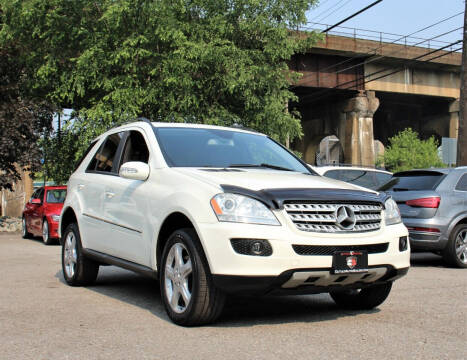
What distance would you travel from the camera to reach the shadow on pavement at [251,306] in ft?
17.7

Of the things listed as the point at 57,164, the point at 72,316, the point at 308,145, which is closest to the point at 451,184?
the point at 72,316

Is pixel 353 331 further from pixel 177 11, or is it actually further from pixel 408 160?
pixel 408 160

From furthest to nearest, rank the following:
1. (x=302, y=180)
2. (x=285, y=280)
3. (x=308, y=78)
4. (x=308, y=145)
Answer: (x=308, y=145), (x=308, y=78), (x=302, y=180), (x=285, y=280)

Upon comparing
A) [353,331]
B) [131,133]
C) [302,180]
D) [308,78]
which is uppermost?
[308,78]

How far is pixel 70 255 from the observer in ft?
24.8

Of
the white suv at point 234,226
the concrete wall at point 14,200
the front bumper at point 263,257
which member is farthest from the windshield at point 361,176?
the concrete wall at point 14,200

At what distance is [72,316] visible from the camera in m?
5.54

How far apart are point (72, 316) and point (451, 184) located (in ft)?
22.9

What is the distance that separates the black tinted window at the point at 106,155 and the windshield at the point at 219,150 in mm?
925

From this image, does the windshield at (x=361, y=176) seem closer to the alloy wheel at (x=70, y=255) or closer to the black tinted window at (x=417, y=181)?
the black tinted window at (x=417, y=181)

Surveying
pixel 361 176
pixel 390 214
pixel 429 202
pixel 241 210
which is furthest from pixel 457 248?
pixel 241 210

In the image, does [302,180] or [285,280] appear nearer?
[285,280]

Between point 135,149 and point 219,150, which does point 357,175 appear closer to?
point 219,150

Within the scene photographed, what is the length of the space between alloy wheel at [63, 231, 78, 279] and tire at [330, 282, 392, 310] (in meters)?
3.21
